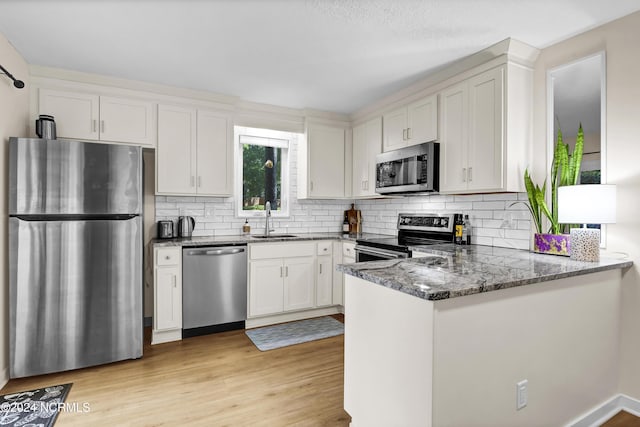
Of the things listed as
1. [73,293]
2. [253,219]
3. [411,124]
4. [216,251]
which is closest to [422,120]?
[411,124]

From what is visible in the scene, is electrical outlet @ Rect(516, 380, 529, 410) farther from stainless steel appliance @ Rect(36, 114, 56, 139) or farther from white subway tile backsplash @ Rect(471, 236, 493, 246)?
stainless steel appliance @ Rect(36, 114, 56, 139)

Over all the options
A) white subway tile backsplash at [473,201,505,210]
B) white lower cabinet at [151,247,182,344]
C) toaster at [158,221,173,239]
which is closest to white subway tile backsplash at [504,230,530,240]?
white subway tile backsplash at [473,201,505,210]

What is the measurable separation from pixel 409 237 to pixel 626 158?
1900 millimetres

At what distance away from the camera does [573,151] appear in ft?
7.78

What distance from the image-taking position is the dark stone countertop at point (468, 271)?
4.61 ft

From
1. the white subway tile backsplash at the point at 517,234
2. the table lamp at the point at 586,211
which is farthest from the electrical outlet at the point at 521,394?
the white subway tile backsplash at the point at 517,234

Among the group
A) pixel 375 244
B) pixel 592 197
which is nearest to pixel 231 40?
pixel 375 244

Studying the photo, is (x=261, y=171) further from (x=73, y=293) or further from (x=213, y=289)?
(x=73, y=293)

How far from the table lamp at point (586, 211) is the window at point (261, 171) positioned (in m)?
3.01

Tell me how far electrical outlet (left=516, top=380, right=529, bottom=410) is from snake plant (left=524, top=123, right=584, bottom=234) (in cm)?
127

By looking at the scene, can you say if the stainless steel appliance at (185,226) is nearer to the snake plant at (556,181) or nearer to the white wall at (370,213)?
the white wall at (370,213)

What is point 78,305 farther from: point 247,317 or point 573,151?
point 573,151

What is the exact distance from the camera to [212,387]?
2396 mm

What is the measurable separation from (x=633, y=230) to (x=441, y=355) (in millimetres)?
1712
